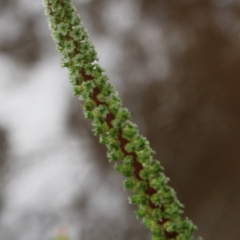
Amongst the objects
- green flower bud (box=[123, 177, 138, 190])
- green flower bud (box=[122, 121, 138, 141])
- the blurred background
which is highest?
the blurred background

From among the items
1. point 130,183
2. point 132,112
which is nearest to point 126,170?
point 130,183

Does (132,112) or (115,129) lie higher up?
(132,112)

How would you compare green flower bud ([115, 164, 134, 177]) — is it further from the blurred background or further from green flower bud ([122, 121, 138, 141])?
the blurred background

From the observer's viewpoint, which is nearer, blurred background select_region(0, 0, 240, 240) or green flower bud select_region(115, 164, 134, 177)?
green flower bud select_region(115, 164, 134, 177)

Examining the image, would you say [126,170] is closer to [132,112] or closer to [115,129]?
[115,129]

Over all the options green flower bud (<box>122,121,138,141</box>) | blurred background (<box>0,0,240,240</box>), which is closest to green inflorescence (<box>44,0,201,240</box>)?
green flower bud (<box>122,121,138,141</box>)

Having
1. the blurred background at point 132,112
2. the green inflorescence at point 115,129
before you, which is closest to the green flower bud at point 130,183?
the green inflorescence at point 115,129
